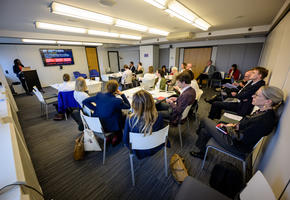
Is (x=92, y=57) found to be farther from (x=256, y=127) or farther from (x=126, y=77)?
(x=256, y=127)

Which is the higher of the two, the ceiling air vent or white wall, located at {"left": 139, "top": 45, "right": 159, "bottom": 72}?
the ceiling air vent

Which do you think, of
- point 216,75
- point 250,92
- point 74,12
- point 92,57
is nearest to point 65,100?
point 74,12

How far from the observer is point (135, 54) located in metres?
10.3

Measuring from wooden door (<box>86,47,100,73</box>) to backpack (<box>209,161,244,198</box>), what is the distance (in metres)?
9.80

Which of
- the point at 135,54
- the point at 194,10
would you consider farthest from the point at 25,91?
the point at 194,10

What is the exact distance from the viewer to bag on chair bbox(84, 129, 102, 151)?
1.89 metres

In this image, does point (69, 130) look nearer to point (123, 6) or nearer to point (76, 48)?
point (123, 6)

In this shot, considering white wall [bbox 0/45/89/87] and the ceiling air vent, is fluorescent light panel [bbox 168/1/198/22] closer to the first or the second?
the ceiling air vent

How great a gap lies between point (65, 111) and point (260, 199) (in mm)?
4053

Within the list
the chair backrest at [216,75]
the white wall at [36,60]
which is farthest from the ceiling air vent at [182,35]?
the white wall at [36,60]

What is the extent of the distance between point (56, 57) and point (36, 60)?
1009 mm

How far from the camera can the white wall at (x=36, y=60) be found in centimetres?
581

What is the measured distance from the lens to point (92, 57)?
8.92m

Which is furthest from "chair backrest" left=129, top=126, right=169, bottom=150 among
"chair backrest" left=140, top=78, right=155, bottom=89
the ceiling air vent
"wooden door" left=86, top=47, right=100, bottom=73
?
"wooden door" left=86, top=47, right=100, bottom=73
